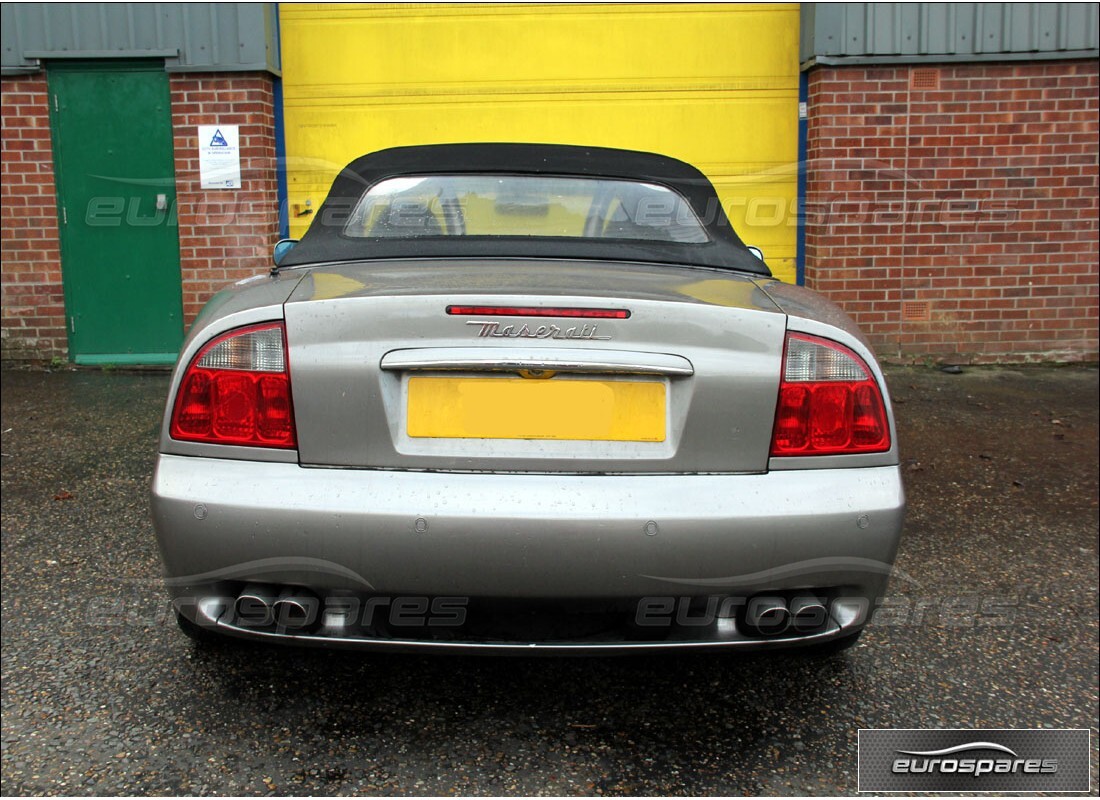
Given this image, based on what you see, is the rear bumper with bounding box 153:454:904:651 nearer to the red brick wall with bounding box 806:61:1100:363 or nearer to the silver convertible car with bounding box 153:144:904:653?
the silver convertible car with bounding box 153:144:904:653

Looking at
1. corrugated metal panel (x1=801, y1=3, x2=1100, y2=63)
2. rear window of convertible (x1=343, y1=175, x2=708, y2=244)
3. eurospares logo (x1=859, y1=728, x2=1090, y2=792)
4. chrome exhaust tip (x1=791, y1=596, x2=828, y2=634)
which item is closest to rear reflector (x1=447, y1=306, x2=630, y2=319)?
chrome exhaust tip (x1=791, y1=596, x2=828, y2=634)

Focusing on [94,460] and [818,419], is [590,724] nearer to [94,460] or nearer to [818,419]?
[818,419]

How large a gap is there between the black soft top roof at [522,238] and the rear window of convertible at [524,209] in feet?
0.15

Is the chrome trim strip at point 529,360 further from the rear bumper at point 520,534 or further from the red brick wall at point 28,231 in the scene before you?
the red brick wall at point 28,231

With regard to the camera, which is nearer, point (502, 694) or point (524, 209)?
point (502, 694)

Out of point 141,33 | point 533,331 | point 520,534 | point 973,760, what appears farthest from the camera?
point 141,33

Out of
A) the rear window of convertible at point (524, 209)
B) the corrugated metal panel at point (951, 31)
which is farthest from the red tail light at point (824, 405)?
the corrugated metal panel at point (951, 31)

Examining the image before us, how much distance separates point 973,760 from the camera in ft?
8.41

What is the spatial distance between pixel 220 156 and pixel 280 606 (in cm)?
641

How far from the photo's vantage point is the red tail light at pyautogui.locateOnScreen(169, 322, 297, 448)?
2.30 m

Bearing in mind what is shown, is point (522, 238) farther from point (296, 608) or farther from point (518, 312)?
point (296, 608)

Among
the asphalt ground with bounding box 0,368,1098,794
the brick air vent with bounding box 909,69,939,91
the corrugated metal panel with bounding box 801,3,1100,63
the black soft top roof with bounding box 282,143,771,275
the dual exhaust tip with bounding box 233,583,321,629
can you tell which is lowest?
the asphalt ground with bounding box 0,368,1098,794

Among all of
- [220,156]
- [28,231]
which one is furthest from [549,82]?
[28,231]

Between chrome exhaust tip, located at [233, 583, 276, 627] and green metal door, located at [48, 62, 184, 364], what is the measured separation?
248 inches
